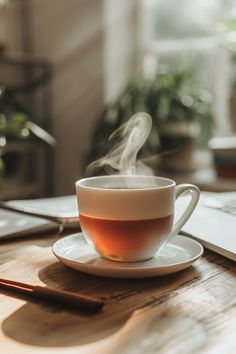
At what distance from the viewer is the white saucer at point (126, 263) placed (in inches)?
20.7

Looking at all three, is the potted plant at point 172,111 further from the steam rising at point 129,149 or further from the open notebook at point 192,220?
the steam rising at point 129,149

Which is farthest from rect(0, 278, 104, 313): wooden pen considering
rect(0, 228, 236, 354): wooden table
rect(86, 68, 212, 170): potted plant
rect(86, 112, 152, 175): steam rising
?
rect(86, 68, 212, 170): potted plant

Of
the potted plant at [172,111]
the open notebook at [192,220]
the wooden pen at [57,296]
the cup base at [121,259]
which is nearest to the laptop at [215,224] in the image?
the open notebook at [192,220]

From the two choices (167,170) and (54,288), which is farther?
(167,170)

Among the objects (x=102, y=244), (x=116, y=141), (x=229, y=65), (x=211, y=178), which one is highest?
(x=229, y=65)

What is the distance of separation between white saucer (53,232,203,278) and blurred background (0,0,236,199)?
1439 millimetres

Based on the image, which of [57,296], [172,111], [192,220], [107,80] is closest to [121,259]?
[57,296]

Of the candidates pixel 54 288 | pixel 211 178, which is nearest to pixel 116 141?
pixel 54 288

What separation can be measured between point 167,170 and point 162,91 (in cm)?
35

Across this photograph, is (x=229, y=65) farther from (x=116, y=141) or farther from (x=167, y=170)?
(x=116, y=141)

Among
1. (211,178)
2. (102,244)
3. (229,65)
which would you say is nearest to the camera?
(102,244)

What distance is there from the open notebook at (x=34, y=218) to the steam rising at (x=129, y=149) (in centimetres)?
11

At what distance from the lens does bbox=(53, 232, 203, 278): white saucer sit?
527 millimetres

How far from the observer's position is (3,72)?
2.73 m
